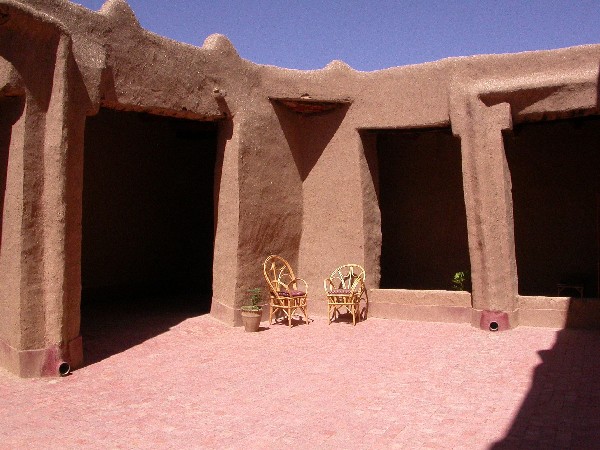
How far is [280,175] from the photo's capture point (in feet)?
32.4

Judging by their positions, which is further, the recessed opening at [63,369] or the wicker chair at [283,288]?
the wicker chair at [283,288]

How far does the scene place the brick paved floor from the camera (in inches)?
188

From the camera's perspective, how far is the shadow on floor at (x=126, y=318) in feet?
26.2

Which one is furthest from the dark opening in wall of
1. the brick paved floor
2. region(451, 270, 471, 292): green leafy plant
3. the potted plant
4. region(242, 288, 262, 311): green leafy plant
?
region(451, 270, 471, 292): green leafy plant

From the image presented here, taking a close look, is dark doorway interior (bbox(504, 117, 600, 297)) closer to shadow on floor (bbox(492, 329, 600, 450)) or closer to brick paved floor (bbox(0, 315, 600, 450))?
brick paved floor (bbox(0, 315, 600, 450))

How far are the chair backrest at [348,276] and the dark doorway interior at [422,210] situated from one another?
2.32m

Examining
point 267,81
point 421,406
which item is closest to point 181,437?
point 421,406

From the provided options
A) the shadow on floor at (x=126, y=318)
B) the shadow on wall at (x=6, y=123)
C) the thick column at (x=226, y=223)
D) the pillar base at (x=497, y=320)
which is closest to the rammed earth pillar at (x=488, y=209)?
the pillar base at (x=497, y=320)

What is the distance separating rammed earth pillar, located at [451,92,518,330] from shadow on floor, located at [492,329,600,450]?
51.7 inches

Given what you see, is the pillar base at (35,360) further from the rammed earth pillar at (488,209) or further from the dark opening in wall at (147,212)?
the rammed earth pillar at (488,209)

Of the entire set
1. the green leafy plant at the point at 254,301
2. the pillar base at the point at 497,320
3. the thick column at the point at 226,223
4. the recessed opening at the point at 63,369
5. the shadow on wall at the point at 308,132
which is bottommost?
the recessed opening at the point at 63,369

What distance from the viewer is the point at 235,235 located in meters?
9.17

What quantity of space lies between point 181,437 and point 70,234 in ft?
10.7

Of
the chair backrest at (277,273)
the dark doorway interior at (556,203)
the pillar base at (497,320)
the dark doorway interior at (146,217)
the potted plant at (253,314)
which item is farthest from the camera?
the dark doorway interior at (146,217)
